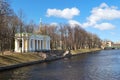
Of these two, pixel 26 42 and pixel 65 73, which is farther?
pixel 26 42

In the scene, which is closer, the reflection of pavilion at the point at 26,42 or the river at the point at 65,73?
the river at the point at 65,73

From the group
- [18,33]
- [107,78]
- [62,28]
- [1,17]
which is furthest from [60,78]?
[62,28]

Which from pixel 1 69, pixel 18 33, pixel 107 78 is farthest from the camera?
pixel 18 33

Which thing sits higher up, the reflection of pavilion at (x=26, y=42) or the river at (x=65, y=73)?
the reflection of pavilion at (x=26, y=42)

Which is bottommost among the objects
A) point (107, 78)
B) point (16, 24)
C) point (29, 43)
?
point (107, 78)

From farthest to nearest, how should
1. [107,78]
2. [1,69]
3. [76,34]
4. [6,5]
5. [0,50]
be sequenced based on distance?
1. [76,34]
2. [0,50]
3. [6,5]
4. [1,69]
5. [107,78]

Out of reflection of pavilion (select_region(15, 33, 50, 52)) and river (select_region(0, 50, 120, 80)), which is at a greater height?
reflection of pavilion (select_region(15, 33, 50, 52))

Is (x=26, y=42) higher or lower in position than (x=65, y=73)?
higher

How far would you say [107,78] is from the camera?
39.0 meters

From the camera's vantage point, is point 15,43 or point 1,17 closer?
point 1,17

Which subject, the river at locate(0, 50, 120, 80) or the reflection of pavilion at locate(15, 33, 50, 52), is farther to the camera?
the reflection of pavilion at locate(15, 33, 50, 52)

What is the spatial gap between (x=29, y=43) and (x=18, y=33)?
6307 mm

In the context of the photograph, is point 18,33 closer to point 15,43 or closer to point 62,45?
point 15,43

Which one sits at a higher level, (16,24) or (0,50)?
(16,24)
